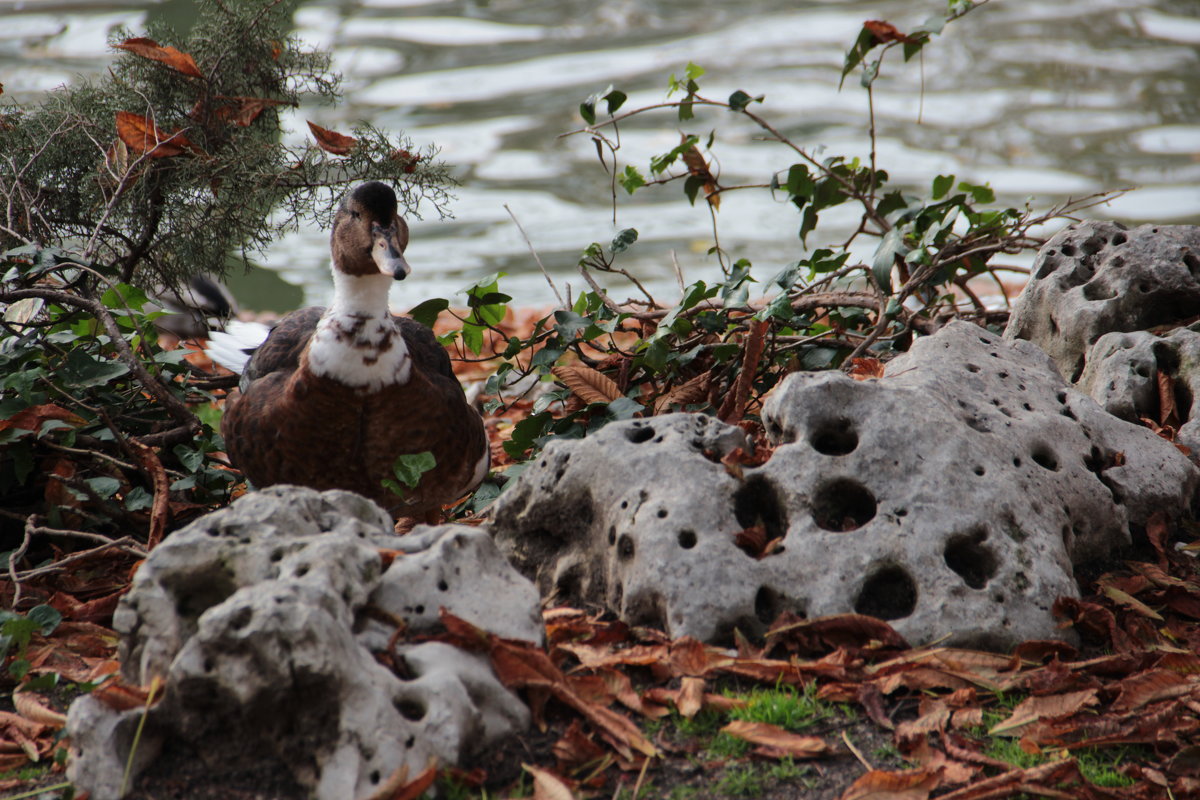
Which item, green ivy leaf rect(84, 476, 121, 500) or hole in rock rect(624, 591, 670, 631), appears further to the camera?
green ivy leaf rect(84, 476, 121, 500)

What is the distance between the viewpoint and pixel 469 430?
139 inches

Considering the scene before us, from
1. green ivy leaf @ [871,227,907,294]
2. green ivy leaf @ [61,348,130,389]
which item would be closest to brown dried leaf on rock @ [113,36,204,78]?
green ivy leaf @ [61,348,130,389]

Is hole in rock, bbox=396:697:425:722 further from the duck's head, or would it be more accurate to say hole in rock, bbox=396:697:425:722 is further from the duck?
the duck's head

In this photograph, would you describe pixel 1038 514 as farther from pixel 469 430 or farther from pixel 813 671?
pixel 469 430

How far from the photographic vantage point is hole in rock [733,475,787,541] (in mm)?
2711

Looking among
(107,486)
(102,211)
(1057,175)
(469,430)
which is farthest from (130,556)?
(1057,175)

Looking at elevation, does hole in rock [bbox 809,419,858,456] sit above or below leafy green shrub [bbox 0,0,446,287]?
below

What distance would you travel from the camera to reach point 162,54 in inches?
154

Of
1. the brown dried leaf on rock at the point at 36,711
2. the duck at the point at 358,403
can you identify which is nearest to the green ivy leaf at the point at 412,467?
the duck at the point at 358,403

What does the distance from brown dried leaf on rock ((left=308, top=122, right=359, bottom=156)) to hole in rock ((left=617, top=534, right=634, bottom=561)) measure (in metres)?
2.06

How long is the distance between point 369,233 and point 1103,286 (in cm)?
243

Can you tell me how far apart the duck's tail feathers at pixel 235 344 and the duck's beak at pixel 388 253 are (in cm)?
102

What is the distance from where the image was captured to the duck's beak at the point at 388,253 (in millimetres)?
3133

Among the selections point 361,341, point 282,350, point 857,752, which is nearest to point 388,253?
point 361,341
